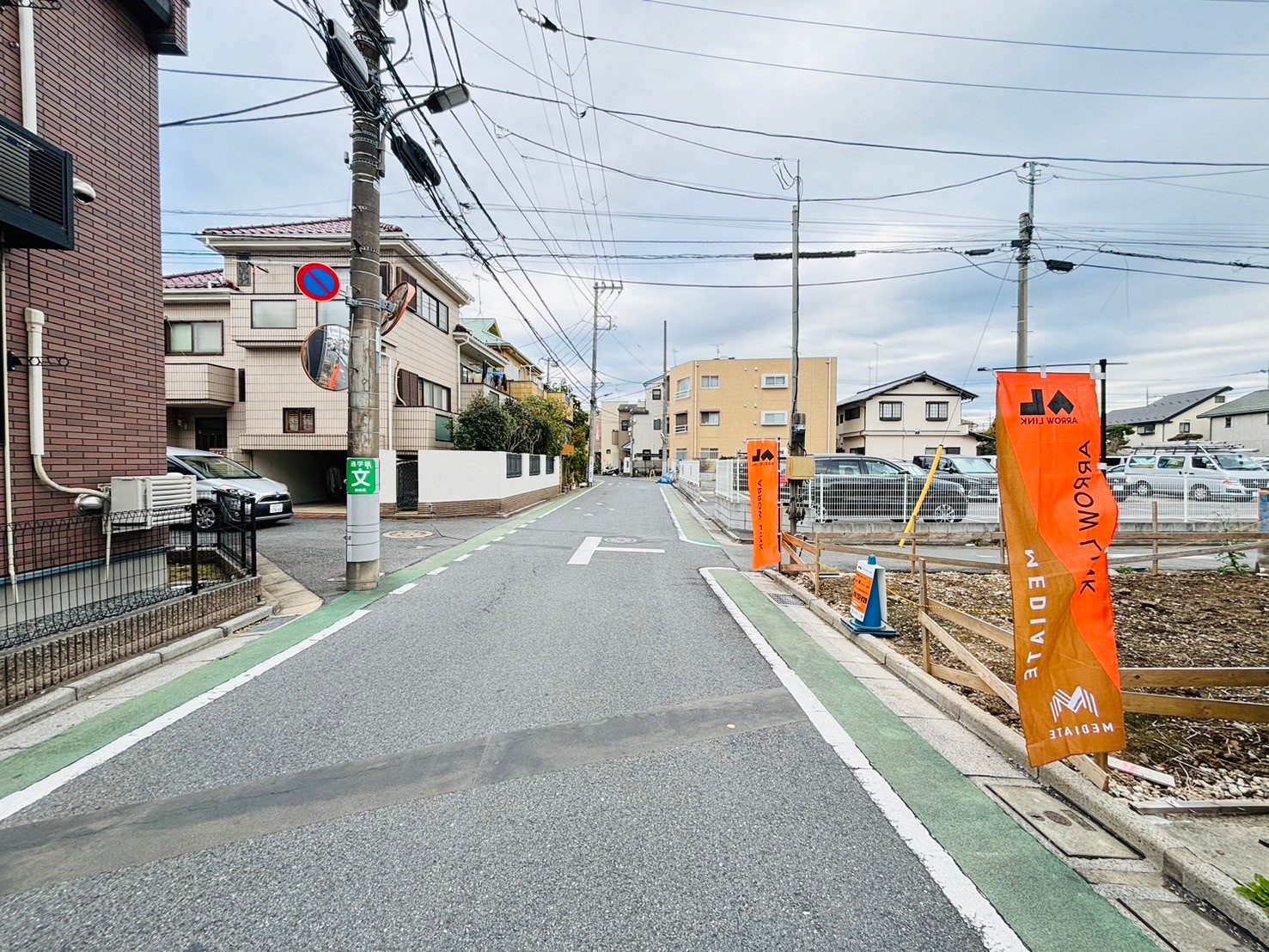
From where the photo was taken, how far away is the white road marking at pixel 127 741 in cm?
296

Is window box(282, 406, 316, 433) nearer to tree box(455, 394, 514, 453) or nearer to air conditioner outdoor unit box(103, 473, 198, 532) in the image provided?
tree box(455, 394, 514, 453)

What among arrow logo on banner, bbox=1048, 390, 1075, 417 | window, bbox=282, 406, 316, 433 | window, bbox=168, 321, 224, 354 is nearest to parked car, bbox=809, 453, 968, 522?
arrow logo on banner, bbox=1048, 390, 1075, 417

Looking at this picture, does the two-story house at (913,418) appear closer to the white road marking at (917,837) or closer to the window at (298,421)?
the window at (298,421)

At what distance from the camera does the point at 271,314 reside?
59.5 ft

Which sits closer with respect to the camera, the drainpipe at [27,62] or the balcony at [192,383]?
the drainpipe at [27,62]

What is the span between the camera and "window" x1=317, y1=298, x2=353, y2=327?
323 inches

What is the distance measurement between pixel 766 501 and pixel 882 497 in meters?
5.51

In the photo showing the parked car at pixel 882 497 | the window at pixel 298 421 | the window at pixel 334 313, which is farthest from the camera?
the window at pixel 298 421

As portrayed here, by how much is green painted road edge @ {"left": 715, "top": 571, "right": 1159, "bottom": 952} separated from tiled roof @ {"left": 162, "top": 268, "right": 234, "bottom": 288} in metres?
22.4

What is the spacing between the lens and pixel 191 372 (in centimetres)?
1747

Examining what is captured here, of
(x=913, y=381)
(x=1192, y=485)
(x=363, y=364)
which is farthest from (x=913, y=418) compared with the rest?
(x=363, y=364)

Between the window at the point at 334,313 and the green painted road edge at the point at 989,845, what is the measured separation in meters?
7.39

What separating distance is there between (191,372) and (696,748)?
19.5 meters

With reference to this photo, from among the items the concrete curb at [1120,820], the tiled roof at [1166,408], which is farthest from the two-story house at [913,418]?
the concrete curb at [1120,820]
